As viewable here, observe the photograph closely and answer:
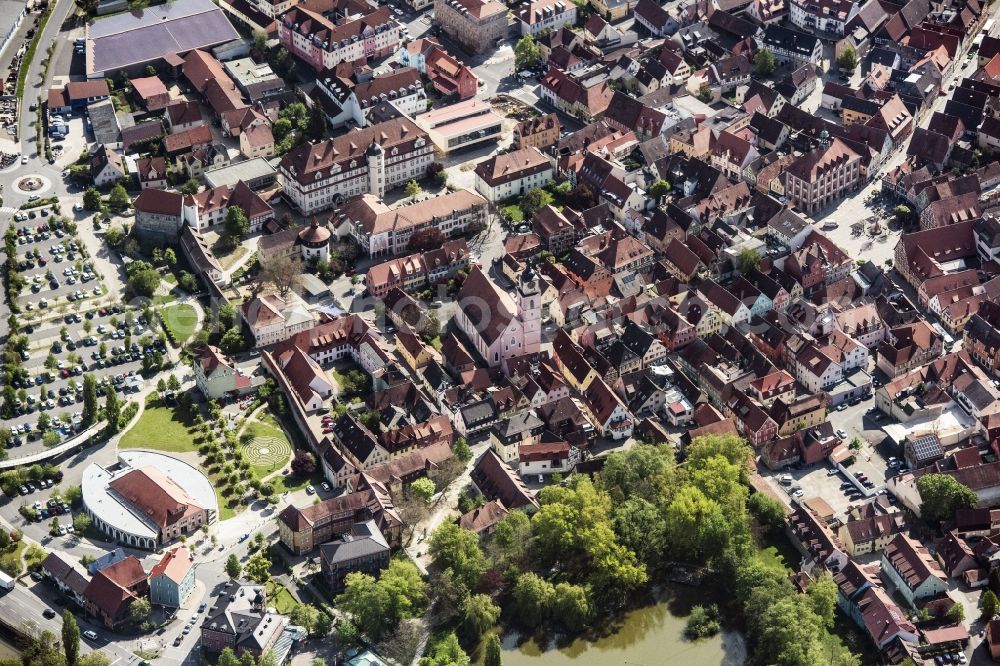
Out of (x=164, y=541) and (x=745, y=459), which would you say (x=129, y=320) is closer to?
(x=164, y=541)

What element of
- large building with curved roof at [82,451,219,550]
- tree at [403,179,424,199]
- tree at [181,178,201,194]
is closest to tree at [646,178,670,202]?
tree at [403,179,424,199]

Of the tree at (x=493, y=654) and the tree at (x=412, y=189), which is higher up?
the tree at (x=493, y=654)

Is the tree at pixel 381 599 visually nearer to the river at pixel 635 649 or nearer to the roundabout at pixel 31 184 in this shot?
the river at pixel 635 649

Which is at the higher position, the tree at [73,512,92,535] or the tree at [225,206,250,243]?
the tree at [225,206,250,243]

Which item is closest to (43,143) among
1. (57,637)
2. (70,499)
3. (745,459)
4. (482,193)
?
(482,193)

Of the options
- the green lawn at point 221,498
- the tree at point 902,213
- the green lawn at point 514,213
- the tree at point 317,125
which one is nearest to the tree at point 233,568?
the green lawn at point 221,498

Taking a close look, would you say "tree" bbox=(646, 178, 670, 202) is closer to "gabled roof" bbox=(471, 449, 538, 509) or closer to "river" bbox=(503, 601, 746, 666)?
"gabled roof" bbox=(471, 449, 538, 509)
